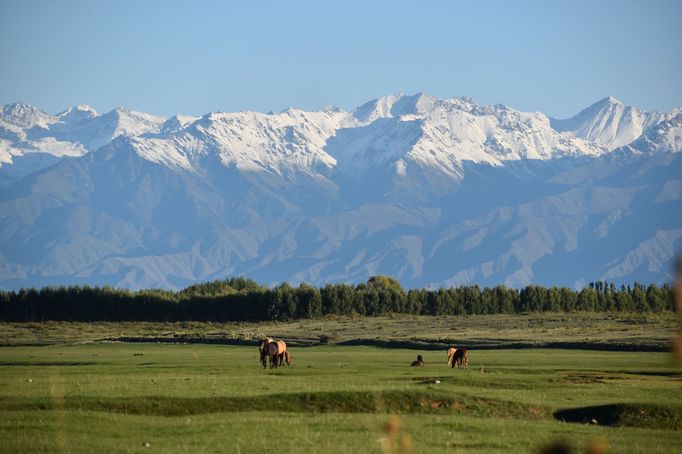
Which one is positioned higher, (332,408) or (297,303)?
(297,303)

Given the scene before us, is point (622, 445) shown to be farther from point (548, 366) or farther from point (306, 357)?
point (306, 357)

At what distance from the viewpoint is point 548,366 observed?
71.3 meters

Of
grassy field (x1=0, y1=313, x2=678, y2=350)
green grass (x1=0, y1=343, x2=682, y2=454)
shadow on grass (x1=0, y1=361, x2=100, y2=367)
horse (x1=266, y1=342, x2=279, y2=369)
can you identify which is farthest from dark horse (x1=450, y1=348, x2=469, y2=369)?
grassy field (x1=0, y1=313, x2=678, y2=350)

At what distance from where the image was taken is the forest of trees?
520 feet

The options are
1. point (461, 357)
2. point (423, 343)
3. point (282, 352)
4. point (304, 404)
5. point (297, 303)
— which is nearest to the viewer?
point (304, 404)

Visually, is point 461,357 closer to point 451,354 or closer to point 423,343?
point 451,354

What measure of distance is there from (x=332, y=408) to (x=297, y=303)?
114018 mm

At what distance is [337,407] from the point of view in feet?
143

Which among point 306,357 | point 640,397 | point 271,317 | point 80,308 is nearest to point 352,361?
point 306,357

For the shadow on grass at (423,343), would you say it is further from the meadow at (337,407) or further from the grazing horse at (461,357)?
the grazing horse at (461,357)

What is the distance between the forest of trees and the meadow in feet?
280

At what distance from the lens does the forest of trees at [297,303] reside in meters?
158

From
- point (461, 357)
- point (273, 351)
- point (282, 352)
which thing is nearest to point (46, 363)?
point (282, 352)

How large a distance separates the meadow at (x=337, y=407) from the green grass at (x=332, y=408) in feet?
0.21
